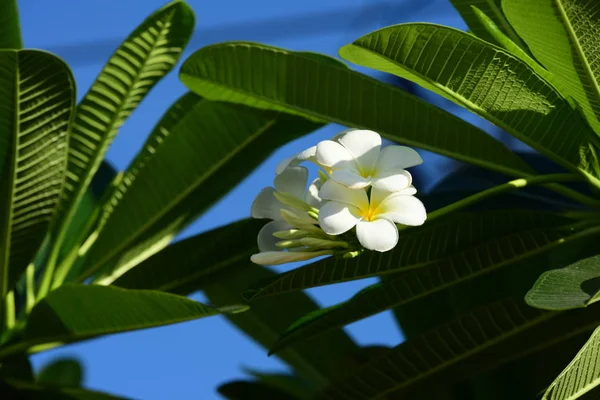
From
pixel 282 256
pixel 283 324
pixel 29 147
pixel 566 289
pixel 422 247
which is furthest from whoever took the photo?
pixel 283 324

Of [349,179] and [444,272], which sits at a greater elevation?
[349,179]

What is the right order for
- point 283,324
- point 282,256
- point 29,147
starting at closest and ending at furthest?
1. point 282,256
2. point 29,147
3. point 283,324

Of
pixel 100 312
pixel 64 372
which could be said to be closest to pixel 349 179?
pixel 100 312

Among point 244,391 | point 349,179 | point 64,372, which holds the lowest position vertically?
point 64,372

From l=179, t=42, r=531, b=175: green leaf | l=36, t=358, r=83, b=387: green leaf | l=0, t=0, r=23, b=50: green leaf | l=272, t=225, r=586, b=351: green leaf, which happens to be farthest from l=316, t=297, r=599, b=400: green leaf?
l=36, t=358, r=83, b=387: green leaf

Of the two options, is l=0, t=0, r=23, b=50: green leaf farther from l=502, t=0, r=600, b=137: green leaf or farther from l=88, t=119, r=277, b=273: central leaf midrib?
l=502, t=0, r=600, b=137: green leaf

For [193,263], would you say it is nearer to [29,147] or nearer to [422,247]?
[29,147]

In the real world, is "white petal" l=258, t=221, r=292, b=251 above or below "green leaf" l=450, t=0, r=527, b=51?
below
